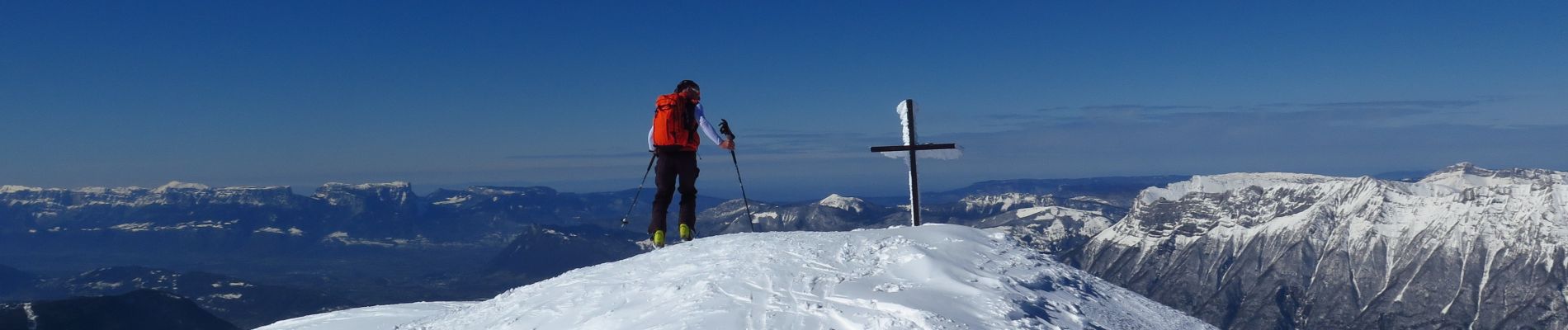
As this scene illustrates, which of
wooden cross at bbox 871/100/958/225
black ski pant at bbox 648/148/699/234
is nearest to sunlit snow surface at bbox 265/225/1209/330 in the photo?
black ski pant at bbox 648/148/699/234

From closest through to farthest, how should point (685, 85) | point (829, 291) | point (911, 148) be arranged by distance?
point (829, 291) → point (685, 85) → point (911, 148)

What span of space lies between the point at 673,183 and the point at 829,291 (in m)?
6.98

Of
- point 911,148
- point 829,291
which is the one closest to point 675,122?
point 829,291

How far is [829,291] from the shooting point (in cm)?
1248

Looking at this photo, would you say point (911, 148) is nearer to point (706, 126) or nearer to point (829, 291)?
point (706, 126)

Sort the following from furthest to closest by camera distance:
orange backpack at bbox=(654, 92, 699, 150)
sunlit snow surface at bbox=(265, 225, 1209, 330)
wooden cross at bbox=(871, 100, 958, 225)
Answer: wooden cross at bbox=(871, 100, 958, 225) → orange backpack at bbox=(654, 92, 699, 150) → sunlit snow surface at bbox=(265, 225, 1209, 330)

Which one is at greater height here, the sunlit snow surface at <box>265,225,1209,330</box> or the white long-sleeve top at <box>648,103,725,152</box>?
the white long-sleeve top at <box>648,103,725,152</box>

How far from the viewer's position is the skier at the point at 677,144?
18016 mm

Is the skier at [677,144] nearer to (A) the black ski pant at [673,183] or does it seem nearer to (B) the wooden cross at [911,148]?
(A) the black ski pant at [673,183]

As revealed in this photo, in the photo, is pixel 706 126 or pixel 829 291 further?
pixel 706 126

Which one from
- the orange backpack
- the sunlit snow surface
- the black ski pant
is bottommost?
the sunlit snow surface

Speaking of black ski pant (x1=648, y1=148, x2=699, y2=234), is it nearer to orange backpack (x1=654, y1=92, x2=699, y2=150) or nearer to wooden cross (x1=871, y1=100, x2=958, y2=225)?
orange backpack (x1=654, y1=92, x2=699, y2=150)

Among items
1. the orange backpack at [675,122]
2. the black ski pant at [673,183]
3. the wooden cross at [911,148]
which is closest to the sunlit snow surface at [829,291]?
the black ski pant at [673,183]

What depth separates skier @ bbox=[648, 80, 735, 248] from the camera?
709 inches
